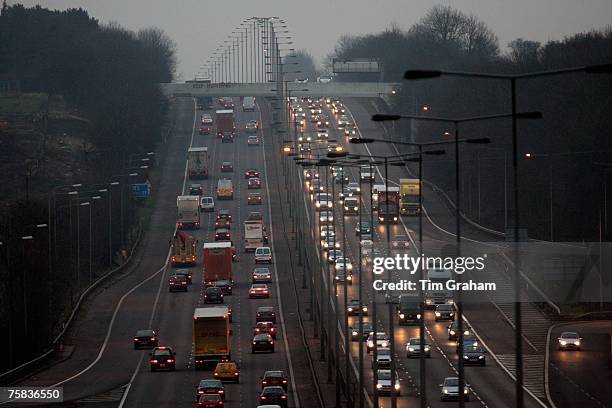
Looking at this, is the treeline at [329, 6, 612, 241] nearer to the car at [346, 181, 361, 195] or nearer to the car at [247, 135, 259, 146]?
the car at [346, 181, 361, 195]

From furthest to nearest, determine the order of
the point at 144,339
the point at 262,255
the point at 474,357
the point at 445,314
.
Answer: the point at 262,255 → the point at 445,314 → the point at 144,339 → the point at 474,357

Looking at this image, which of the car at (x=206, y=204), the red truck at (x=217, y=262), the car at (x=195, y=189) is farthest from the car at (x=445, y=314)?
the car at (x=195, y=189)

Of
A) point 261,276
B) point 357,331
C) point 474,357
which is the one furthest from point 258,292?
point 474,357

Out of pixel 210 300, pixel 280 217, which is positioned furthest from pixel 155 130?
pixel 210 300

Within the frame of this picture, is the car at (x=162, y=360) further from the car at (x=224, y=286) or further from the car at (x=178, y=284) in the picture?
the car at (x=178, y=284)

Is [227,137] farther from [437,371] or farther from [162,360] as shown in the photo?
[437,371]
